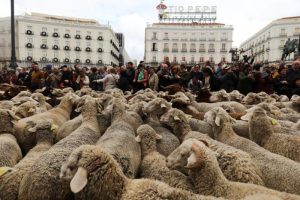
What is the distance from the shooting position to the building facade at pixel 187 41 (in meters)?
85.8

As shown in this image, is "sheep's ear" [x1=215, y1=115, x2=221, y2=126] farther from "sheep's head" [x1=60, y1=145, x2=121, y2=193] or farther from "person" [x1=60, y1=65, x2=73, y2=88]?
"person" [x1=60, y1=65, x2=73, y2=88]

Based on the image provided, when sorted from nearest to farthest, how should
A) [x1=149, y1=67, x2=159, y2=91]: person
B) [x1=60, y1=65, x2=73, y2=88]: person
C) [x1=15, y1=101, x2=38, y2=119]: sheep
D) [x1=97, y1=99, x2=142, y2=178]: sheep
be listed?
[x1=97, y1=99, x2=142, y2=178]: sheep → [x1=15, y1=101, x2=38, y2=119]: sheep → [x1=149, y1=67, x2=159, y2=91]: person → [x1=60, y1=65, x2=73, y2=88]: person

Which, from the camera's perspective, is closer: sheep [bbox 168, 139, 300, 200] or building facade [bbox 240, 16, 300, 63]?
sheep [bbox 168, 139, 300, 200]

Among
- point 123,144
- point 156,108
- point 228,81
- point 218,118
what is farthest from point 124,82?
point 123,144

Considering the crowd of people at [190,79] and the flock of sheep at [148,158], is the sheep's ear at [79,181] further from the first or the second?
the crowd of people at [190,79]

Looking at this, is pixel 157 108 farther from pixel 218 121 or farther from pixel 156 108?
pixel 218 121

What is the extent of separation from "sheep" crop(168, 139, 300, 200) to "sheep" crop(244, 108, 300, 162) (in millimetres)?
1197

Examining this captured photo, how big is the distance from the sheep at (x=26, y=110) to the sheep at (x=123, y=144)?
1646 mm

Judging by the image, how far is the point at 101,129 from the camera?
478cm

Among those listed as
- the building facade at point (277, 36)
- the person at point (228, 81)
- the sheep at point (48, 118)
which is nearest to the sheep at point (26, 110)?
the sheep at point (48, 118)

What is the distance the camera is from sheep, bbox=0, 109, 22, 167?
333cm

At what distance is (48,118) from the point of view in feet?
16.6

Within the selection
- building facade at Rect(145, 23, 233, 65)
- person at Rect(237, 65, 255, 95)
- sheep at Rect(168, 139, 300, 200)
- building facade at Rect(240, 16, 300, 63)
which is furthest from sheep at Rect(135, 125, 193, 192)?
building facade at Rect(145, 23, 233, 65)

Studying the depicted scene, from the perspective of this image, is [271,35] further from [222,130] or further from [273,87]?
[222,130]
